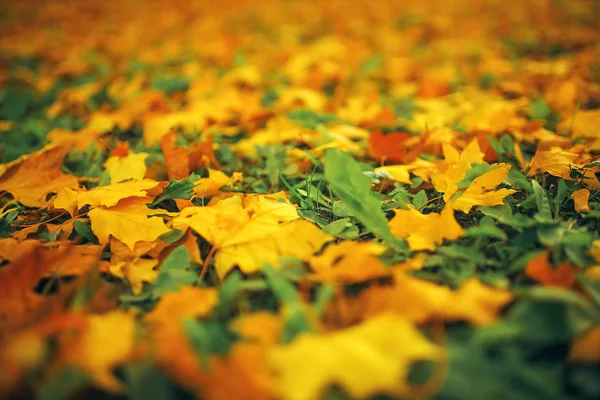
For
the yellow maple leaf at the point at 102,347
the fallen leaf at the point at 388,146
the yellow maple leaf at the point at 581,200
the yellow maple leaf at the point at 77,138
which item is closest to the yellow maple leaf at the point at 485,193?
the yellow maple leaf at the point at 581,200

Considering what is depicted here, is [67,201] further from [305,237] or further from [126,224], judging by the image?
[305,237]

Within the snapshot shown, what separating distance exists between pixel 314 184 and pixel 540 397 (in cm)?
61

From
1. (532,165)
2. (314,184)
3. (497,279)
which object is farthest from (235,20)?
(497,279)

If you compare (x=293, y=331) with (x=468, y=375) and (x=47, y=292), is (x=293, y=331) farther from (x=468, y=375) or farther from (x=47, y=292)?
(x=47, y=292)

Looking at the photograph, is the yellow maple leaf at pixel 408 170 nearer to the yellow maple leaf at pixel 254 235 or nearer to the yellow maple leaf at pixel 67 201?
the yellow maple leaf at pixel 254 235

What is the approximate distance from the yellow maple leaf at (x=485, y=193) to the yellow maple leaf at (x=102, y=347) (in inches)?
23.6

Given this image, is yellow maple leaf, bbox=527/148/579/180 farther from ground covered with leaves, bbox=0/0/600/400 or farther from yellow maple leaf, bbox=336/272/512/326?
yellow maple leaf, bbox=336/272/512/326

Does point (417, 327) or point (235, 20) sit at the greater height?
point (235, 20)

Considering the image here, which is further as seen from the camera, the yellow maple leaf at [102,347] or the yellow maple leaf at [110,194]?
the yellow maple leaf at [110,194]

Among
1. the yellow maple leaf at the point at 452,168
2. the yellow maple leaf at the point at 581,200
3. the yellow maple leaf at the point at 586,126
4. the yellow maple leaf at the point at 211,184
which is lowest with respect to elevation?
the yellow maple leaf at the point at 581,200

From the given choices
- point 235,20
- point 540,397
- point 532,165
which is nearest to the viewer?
point 540,397

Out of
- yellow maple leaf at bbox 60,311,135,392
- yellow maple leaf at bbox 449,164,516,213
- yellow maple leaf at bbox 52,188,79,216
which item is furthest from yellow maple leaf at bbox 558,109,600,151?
yellow maple leaf at bbox 52,188,79,216

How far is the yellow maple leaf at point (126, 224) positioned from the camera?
72 cm

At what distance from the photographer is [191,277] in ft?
2.13
